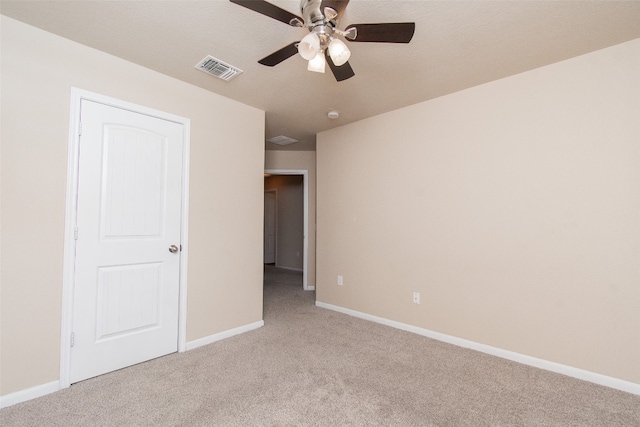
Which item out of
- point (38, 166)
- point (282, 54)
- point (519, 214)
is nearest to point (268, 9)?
point (282, 54)

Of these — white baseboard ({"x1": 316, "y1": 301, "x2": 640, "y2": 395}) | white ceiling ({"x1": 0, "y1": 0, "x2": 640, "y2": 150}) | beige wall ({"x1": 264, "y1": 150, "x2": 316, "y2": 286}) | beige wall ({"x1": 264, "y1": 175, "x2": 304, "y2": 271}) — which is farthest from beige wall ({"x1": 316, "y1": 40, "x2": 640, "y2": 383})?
beige wall ({"x1": 264, "y1": 175, "x2": 304, "y2": 271})

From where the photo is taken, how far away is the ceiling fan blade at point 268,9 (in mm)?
1374

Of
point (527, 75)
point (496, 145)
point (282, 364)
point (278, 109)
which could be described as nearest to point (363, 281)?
point (282, 364)

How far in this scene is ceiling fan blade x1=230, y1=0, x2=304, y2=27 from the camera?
137cm

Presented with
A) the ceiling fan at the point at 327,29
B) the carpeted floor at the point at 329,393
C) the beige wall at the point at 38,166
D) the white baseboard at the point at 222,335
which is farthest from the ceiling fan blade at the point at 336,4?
the white baseboard at the point at 222,335

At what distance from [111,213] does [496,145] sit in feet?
10.8

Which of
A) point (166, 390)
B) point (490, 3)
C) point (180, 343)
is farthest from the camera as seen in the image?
point (180, 343)

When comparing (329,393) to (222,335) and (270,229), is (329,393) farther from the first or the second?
(270,229)

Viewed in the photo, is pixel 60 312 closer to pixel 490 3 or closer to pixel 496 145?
pixel 490 3

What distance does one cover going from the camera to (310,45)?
1562mm

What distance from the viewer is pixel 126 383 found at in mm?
2123

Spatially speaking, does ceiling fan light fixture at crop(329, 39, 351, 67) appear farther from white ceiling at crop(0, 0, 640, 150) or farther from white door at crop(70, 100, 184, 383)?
white door at crop(70, 100, 184, 383)

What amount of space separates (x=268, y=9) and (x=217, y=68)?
1.23 m

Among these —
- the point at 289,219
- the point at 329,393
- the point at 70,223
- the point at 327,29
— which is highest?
the point at 327,29
